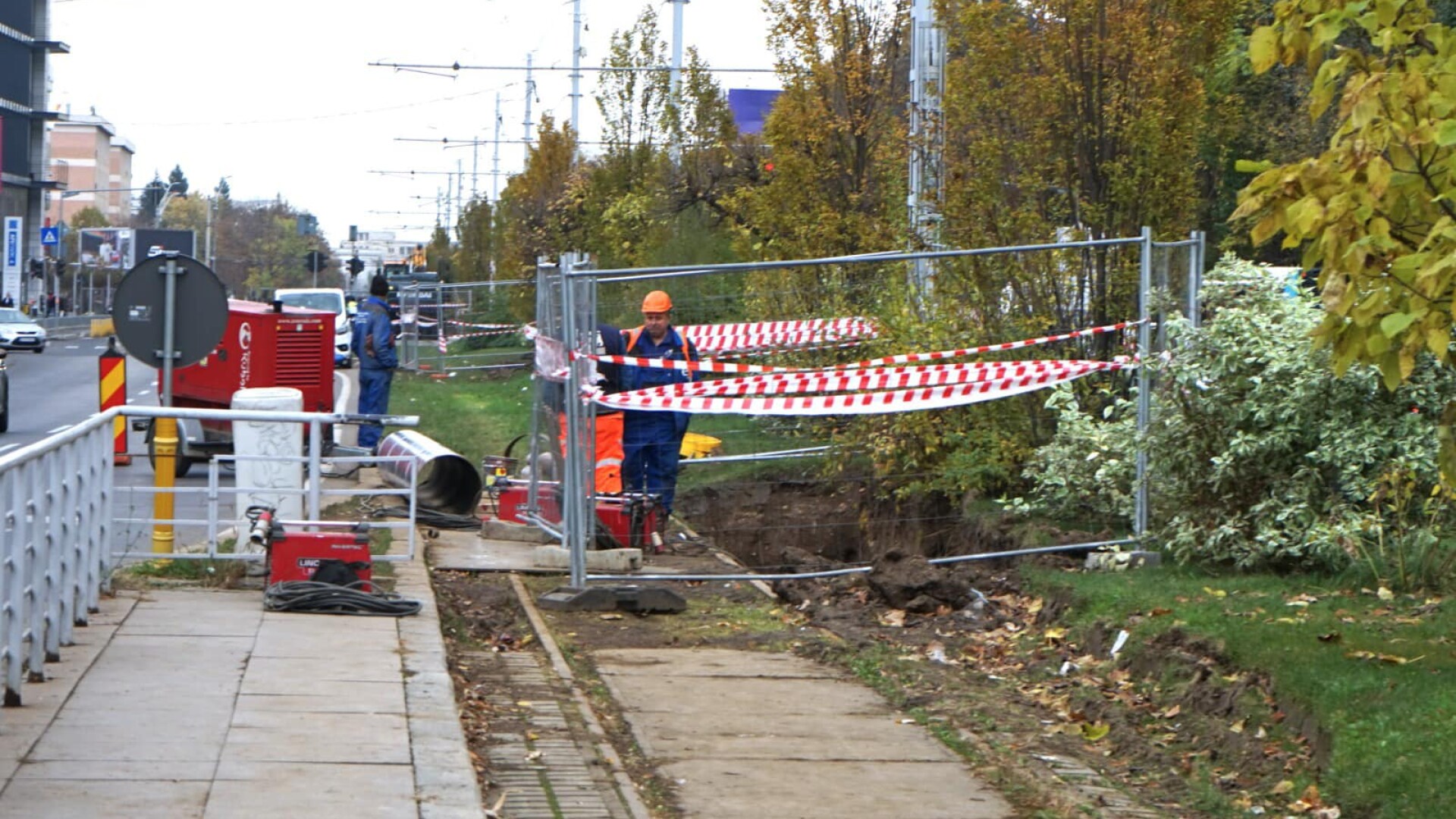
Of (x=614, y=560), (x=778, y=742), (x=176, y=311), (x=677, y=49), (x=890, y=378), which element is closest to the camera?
(x=778, y=742)

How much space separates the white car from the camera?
171ft

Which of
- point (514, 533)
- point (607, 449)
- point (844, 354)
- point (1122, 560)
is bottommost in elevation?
point (514, 533)

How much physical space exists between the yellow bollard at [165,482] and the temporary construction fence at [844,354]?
8.27 feet

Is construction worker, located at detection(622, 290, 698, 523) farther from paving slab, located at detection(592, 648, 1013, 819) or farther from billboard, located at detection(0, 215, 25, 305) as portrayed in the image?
billboard, located at detection(0, 215, 25, 305)

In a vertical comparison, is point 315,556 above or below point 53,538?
below

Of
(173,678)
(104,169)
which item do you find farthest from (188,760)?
(104,169)

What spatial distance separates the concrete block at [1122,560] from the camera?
11.3 meters

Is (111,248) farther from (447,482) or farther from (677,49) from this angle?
(447,482)

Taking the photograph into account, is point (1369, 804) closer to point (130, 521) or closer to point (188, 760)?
point (188, 760)

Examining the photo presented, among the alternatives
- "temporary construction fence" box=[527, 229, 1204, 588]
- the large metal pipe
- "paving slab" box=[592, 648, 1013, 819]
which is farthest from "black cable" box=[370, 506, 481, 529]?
"paving slab" box=[592, 648, 1013, 819]

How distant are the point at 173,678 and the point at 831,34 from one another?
15.2m

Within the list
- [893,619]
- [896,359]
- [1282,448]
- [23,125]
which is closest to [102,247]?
[23,125]

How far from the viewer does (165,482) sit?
11.2 m

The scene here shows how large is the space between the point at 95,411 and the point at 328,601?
2047 centimetres
